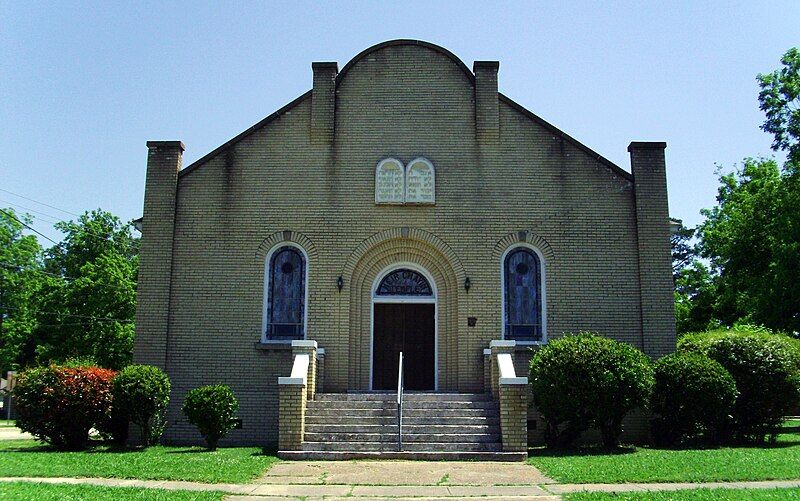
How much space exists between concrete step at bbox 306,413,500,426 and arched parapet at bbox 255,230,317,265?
13.5ft

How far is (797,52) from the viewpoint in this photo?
79.2ft

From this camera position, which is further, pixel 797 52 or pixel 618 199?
pixel 797 52

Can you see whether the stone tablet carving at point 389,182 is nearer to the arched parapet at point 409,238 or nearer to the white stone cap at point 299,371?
the arched parapet at point 409,238

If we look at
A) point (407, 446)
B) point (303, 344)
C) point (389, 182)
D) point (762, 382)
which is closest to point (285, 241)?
point (389, 182)

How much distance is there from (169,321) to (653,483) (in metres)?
11.0

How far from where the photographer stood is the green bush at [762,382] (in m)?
14.5

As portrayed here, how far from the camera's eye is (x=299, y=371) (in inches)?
560

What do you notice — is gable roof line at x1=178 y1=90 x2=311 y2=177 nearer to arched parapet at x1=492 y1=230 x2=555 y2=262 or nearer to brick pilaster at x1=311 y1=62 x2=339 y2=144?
brick pilaster at x1=311 y1=62 x2=339 y2=144

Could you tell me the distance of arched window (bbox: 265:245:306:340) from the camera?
16672mm

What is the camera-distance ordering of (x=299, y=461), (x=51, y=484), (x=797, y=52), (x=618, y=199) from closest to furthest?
(x=51, y=484)
(x=299, y=461)
(x=618, y=199)
(x=797, y=52)

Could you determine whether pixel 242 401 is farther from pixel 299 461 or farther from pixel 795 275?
pixel 795 275

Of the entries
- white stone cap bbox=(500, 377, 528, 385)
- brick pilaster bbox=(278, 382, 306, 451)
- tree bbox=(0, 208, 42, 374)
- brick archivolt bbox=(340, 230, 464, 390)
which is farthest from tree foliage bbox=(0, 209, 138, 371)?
white stone cap bbox=(500, 377, 528, 385)

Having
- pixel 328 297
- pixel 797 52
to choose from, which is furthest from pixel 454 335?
pixel 797 52

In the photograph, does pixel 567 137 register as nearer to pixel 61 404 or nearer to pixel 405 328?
pixel 405 328
